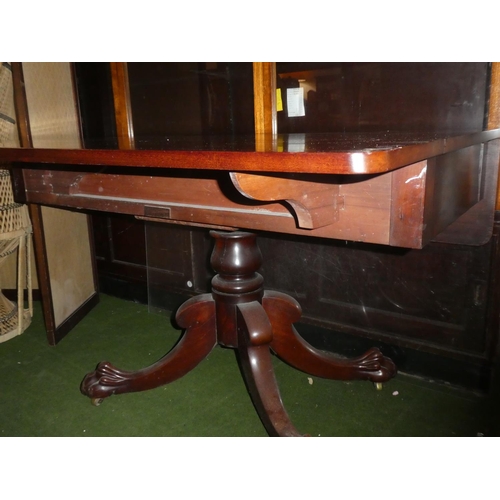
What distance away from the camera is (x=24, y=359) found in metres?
1.72

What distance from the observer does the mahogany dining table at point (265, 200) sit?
702 mm

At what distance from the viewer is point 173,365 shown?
1382mm

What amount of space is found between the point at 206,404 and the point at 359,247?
0.71 metres

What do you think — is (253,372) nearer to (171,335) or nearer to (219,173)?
(219,173)

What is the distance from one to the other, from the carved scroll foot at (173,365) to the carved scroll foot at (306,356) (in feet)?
0.60

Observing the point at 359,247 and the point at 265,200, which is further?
the point at 359,247

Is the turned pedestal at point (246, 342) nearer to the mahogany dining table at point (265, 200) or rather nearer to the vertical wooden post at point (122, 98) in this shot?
the mahogany dining table at point (265, 200)

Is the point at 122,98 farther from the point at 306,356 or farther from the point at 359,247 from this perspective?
the point at 306,356

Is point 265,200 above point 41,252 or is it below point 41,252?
A: above

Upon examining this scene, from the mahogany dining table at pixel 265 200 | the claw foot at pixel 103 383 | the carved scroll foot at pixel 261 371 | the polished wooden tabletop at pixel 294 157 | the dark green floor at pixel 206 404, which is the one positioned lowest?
the dark green floor at pixel 206 404

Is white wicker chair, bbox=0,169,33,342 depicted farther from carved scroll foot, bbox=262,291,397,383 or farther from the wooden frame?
carved scroll foot, bbox=262,291,397,383

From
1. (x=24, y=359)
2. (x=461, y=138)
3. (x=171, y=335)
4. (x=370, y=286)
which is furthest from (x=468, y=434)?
(x=24, y=359)

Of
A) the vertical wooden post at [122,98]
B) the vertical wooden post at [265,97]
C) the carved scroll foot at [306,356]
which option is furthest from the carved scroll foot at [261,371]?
the vertical wooden post at [122,98]

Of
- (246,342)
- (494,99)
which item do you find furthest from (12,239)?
(494,99)
